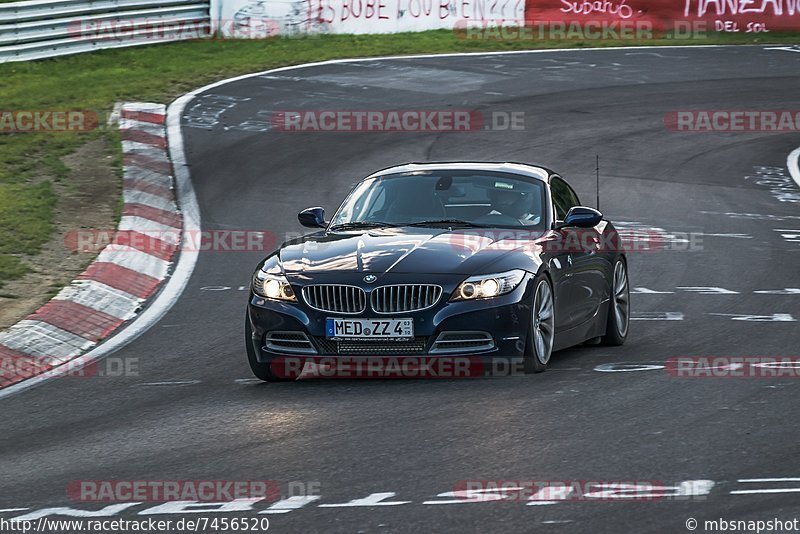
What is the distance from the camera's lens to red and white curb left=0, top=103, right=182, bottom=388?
10.6 metres

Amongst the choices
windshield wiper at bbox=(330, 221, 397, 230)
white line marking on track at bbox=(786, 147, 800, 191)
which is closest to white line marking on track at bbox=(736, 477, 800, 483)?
windshield wiper at bbox=(330, 221, 397, 230)

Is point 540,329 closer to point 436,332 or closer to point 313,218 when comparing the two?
point 436,332

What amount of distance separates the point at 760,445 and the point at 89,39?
76.3 ft

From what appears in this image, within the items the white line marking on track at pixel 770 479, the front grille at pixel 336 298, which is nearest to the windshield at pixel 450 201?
the front grille at pixel 336 298

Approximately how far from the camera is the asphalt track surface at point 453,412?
6191mm

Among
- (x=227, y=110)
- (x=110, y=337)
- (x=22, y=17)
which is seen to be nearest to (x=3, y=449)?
(x=110, y=337)

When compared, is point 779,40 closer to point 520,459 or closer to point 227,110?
point 227,110

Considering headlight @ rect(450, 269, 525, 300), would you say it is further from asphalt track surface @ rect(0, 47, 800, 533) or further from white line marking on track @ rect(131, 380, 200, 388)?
white line marking on track @ rect(131, 380, 200, 388)

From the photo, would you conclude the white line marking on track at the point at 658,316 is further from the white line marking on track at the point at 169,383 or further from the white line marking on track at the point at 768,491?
the white line marking on track at the point at 768,491

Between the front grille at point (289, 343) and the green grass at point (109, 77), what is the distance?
437cm

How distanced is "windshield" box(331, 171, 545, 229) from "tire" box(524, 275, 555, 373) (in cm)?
80

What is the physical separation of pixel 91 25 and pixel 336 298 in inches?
815

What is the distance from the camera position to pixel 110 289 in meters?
12.7

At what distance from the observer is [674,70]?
30.7m
